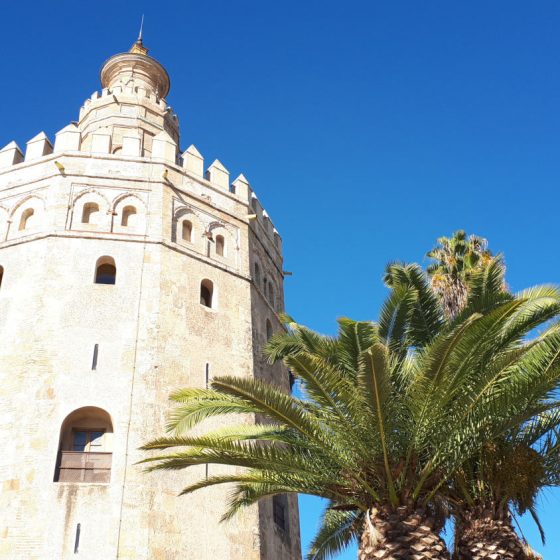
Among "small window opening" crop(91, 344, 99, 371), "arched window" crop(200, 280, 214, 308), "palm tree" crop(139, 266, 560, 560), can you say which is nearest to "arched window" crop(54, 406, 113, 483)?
"small window opening" crop(91, 344, 99, 371)

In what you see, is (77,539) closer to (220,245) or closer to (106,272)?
(106,272)

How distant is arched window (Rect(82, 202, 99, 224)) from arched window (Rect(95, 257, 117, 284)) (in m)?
1.05

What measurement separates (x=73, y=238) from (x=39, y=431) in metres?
4.73

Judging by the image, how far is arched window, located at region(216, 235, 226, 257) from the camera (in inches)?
738

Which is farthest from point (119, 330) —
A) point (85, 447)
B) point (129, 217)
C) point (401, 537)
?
point (401, 537)

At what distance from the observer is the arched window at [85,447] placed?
13984mm

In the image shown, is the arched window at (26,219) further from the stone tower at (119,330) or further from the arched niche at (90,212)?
the arched niche at (90,212)

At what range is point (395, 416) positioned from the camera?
9.77m

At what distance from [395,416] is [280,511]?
7431 mm

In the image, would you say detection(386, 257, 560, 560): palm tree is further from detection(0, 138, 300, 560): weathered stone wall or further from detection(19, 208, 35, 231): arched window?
detection(19, 208, 35, 231): arched window

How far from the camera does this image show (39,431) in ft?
46.4

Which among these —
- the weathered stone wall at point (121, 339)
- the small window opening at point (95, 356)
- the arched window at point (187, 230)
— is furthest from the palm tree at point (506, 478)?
the arched window at point (187, 230)

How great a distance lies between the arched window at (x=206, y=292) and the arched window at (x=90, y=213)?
2790 millimetres

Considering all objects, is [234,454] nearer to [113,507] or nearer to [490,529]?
[490,529]
